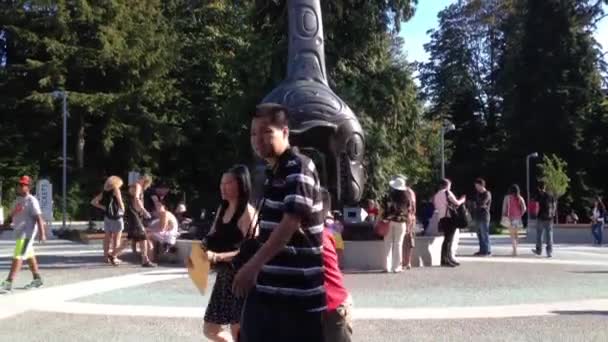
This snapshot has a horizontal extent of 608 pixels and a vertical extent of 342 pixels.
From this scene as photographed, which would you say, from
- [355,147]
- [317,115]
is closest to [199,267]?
[317,115]

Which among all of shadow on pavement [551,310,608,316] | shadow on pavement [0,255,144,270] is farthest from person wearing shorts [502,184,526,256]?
shadow on pavement [551,310,608,316]

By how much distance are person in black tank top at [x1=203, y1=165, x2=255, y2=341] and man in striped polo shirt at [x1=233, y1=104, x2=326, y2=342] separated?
192 centimetres

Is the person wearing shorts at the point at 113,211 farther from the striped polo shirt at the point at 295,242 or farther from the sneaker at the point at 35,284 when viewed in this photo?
the striped polo shirt at the point at 295,242

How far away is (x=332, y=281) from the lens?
15.2ft

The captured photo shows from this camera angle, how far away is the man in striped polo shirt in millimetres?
4086

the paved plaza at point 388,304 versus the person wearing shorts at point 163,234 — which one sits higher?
the person wearing shorts at point 163,234

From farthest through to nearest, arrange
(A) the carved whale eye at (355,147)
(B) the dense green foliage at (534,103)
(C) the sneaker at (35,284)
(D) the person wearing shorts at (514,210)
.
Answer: (B) the dense green foliage at (534,103) → (A) the carved whale eye at (355,147) → (D) the person wearing shorts at (514,210) → (C) the sneaker at (35,284)

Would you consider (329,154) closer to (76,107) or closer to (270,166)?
(270,166)

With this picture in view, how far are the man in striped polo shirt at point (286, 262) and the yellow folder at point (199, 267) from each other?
1.32m

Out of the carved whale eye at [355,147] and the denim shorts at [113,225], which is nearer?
the denim shorts at [113,225]

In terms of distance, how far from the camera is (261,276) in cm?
419

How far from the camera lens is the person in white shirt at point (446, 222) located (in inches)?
642

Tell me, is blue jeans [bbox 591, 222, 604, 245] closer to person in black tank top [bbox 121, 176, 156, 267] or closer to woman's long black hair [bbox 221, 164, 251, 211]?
person in black tank top [bbox 121, 176, 156, 267]

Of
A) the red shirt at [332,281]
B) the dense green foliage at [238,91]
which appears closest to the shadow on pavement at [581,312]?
the red shirt at [332,281]
